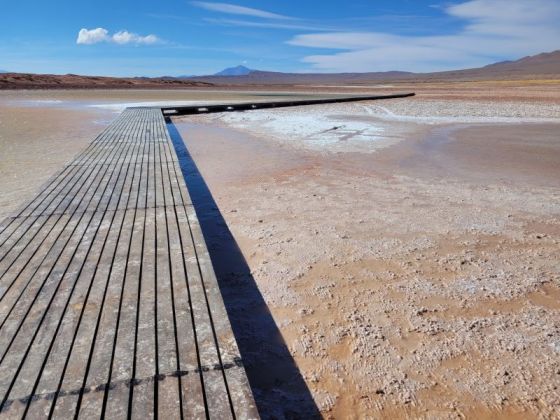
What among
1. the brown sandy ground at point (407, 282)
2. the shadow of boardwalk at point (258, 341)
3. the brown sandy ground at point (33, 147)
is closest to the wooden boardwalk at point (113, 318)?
the shadow of boardwalk at point (258, 341)

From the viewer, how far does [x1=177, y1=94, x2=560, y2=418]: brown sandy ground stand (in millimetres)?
2895

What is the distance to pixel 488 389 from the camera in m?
2.87

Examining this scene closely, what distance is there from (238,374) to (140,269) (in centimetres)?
157

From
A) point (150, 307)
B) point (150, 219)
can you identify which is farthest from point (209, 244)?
point (150, 307)

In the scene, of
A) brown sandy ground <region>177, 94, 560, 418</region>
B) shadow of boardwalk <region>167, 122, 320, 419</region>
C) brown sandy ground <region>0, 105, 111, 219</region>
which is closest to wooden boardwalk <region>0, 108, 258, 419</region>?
shadow of boardwalk <region>167, 122, 320, 419</region>

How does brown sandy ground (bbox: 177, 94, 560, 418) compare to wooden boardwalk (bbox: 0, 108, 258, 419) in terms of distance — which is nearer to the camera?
wooden boardwalk (bbox: 0, 108, 258, 419)

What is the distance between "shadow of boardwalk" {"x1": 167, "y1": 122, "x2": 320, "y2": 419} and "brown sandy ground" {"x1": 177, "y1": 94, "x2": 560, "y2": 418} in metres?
0.03

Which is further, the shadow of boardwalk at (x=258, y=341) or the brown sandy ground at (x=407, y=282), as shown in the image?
the brown sandy ground at (x=407, y=282)

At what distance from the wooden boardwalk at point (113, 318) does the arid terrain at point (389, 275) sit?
0.63m

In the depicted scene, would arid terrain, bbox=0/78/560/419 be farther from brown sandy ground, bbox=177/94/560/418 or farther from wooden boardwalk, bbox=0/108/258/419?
wooden boardwalk, bbox=0/108/258/419

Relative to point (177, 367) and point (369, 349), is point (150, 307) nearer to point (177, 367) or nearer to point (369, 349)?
point (177, 367)

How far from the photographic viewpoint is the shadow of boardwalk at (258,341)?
2.79 meters

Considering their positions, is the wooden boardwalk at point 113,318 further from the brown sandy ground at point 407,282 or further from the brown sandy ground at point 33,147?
the brown sandy ground at point 33,147

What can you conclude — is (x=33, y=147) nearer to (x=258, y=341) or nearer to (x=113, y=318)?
(x=113, y=318)
